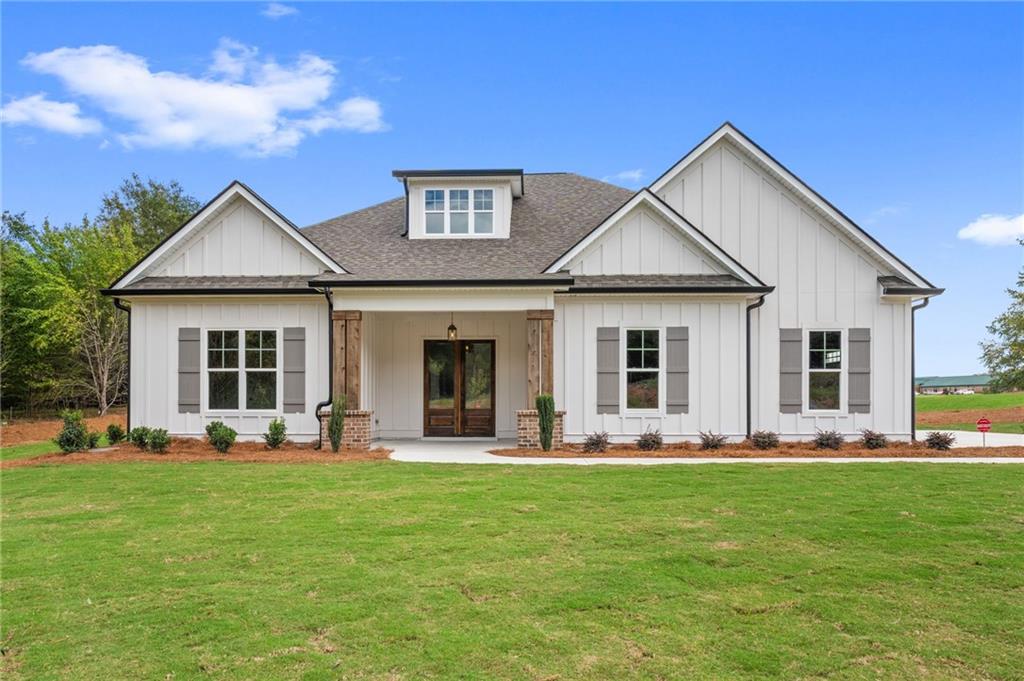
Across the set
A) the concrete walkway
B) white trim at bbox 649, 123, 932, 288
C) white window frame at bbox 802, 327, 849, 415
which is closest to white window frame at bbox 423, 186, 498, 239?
white trim at bbox 649, 123, 932, 288

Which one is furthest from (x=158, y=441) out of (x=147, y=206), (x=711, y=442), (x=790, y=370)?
(x=147, y=206)

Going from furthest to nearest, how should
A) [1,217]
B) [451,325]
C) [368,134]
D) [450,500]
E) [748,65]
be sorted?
[1,217] < [368,134] < [748,65] < [451,325] < [450,500]

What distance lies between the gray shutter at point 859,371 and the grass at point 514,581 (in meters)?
5.08

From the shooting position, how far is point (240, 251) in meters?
14.5

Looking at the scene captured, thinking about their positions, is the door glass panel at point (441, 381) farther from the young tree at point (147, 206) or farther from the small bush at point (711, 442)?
the young tree at point (147, 206)

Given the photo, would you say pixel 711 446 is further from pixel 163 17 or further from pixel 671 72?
pixel 163 17

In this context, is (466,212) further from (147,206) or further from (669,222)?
(147,206)

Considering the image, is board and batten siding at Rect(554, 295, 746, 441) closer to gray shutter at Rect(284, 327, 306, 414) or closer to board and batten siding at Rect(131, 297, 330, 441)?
board and batten siding at Rect(131, 297, 330, 441)

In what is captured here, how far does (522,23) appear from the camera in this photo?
53.4 feet

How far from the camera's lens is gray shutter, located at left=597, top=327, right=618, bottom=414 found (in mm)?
13875

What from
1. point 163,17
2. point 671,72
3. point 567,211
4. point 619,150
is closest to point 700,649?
point 567,211

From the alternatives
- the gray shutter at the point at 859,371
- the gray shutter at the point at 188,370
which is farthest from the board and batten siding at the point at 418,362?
the gray shutter at the point at 859,371

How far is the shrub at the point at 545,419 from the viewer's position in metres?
13.0

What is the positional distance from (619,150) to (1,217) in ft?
107
